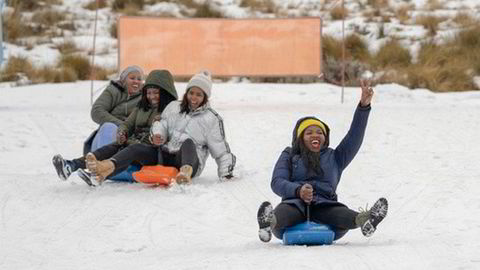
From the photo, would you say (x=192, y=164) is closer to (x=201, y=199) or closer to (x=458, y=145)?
(x=201, y=199)

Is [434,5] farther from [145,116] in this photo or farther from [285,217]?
[285,217]

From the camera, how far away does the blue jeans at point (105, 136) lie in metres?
8.20

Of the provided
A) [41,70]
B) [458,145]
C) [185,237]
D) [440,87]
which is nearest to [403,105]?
[440,87]

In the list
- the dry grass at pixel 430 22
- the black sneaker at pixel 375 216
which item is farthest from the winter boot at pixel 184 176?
the dry grass at pixel 430 22

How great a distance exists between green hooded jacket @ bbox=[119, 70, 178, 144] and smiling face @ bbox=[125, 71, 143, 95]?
0.36 metres

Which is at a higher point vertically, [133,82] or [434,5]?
[434,5]

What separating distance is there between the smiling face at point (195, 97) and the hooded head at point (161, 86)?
30 cm

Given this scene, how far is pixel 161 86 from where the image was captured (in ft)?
26.6

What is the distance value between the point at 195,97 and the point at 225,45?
21.0ft

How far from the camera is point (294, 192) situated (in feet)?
18.7

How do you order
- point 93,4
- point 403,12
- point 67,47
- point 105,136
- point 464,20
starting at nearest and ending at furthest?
point 105,136 → point 67,47 → point 464,20 → point 403,12 → point 93,4

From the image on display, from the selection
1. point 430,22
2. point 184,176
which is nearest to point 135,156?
point 184,176

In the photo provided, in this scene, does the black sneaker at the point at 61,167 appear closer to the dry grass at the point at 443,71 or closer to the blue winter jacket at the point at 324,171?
the blue winter jacket at the point at 324,171

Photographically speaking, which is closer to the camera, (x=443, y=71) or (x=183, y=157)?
(x=183, y=157)
